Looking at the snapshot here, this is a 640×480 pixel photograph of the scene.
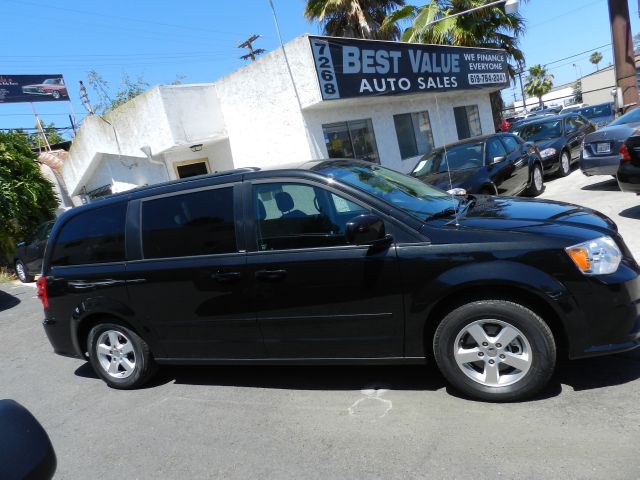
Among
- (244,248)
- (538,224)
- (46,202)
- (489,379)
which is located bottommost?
(489,379)

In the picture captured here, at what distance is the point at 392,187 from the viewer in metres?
3.93

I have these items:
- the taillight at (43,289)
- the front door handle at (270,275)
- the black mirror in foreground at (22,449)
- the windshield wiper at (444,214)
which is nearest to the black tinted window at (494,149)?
the windshield wiper at (444,214)

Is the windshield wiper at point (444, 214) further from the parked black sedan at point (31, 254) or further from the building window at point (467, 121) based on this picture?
the building window at point (467, 121)

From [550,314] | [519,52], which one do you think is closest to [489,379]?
[550,314]

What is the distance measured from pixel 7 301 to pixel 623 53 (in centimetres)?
1589

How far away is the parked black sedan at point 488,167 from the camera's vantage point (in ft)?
28.2

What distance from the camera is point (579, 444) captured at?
2762 mm

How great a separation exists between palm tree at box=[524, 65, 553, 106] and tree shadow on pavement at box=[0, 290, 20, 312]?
227 feet

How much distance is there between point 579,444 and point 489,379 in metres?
0.64

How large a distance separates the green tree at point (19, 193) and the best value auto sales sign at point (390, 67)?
9135 millimetres

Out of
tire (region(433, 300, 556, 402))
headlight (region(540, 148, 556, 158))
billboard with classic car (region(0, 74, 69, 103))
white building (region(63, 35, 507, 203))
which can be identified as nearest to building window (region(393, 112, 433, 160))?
white building (region(63, 35, 507, 203))

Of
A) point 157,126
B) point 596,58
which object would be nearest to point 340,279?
point 157,126

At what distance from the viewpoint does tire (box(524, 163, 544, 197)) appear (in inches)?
389

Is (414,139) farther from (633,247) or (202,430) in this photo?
(202,430)
